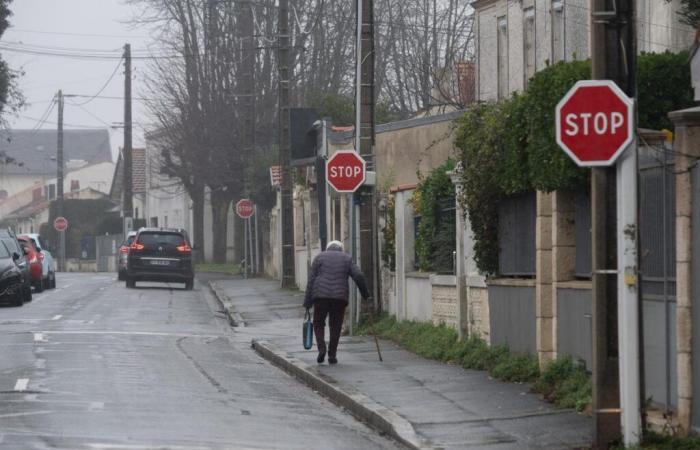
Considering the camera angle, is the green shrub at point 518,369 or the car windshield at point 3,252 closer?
the green shrub at point 518,369

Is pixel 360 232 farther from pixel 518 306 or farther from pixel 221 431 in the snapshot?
pixel 221 431

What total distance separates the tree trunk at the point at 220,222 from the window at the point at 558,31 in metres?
35.5

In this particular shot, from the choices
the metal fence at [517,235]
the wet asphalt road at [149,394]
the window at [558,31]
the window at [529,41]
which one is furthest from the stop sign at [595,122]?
the window at [529,41]

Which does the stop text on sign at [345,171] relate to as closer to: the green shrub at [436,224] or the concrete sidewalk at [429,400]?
the green shrub at [436,224]

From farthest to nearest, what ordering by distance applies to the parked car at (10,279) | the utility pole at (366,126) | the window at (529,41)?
the parked car at (10,279) → the window at (529,41) → the utility pole at (366,126)

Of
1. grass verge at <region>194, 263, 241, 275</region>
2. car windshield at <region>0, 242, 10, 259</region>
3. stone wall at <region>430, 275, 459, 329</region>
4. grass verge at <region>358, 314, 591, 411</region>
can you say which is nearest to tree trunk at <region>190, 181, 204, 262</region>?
grass verge at <region>194, 263, 241, 275</region>

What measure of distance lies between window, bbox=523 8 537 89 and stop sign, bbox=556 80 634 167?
17.8 m

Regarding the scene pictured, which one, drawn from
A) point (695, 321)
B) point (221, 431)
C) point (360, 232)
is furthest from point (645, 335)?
point (360, 232)

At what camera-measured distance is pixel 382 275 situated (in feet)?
82.6

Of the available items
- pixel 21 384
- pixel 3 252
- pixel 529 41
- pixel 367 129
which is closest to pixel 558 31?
pixel 529 41

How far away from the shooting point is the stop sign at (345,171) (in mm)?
22016

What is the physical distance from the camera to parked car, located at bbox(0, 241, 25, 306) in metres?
31.6

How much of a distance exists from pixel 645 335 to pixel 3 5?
1192 inches

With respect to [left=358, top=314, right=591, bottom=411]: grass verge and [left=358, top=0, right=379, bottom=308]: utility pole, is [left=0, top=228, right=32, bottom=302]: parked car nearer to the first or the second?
[left=358, top=0, right=379, bottom=308]: utility pole
